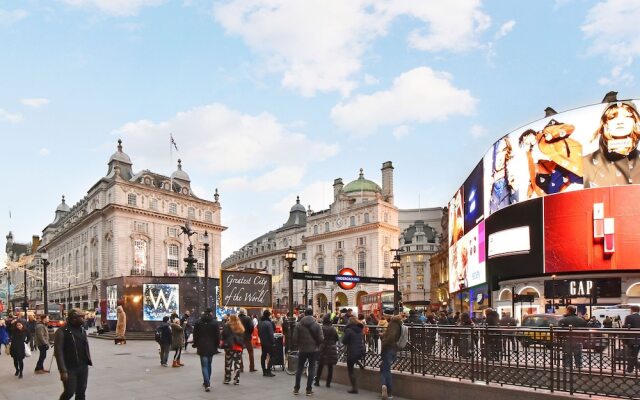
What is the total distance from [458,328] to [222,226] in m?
84.3

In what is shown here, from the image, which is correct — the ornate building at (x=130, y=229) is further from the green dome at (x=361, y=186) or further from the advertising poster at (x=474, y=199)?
the advertising poster at (x=474, y=199)

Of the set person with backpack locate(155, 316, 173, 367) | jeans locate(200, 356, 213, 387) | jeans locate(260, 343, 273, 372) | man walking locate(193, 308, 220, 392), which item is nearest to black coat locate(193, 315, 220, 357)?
man walking locate(193, 308, 220, 392)

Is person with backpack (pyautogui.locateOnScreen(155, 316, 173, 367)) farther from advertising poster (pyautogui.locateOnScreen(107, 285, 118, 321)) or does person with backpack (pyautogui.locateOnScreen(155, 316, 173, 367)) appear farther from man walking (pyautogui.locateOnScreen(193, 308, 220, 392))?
advertising poster (pyautogui.locateOnScreen(107, 285, 118, 321))

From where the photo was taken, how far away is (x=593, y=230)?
127 ft

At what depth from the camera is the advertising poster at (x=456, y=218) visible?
5628 cm

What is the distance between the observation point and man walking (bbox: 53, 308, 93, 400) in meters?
8.77

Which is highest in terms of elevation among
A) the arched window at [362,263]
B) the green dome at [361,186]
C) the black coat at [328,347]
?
the green dome at [361,186]

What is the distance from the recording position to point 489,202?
46000 mm

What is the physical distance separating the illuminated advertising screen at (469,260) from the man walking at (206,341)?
37.0 m

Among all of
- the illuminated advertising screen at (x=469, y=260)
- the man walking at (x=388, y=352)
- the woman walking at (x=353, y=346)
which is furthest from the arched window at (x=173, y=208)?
the man walking at (x=388, y=352)

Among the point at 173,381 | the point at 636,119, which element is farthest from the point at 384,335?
the point at 636,119

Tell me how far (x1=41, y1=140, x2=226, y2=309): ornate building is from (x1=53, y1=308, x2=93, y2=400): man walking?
209 ft

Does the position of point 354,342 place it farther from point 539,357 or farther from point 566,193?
point 566,193

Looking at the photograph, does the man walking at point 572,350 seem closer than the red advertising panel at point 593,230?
Yes
